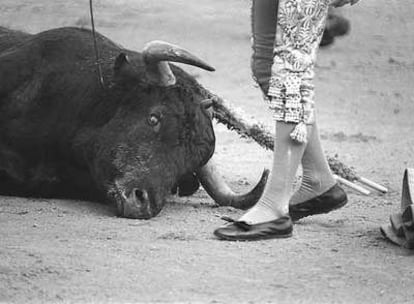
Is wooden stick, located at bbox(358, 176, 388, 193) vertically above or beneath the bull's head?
beneath

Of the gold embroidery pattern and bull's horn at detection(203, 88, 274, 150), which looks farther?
bull's horn at detection(203, 88, 274, 150)

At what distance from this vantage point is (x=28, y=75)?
6.16m

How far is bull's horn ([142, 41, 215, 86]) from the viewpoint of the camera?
568 cm

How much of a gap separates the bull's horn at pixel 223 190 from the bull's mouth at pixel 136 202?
1.94 ft

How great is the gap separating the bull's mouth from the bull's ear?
1.97 ft

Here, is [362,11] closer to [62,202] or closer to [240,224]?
[62,202]

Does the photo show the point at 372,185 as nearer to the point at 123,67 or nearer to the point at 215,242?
the point at 123,67

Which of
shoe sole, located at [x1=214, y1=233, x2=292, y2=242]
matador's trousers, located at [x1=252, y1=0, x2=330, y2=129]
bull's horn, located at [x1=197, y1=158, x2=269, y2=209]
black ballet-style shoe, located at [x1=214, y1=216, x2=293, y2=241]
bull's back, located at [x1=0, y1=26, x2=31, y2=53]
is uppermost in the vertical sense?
matador's trousers, located at [x1=252, y1=0, x2=330, y2=129]

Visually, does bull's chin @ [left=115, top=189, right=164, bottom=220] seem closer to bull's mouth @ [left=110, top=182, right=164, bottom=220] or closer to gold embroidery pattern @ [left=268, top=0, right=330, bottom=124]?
bull's mouth @ [left=110, top=182, right=164, bottom=220]

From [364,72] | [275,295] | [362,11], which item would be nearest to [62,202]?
[275,295]

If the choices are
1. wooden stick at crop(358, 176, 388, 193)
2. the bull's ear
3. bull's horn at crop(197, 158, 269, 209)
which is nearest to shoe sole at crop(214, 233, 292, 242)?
bull's horn at crop(197, 158, 269, 209)

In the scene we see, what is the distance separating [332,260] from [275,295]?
636mm

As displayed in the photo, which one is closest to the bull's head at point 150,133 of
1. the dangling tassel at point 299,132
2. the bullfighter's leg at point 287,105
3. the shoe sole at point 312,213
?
the shoe sole at point 312,213

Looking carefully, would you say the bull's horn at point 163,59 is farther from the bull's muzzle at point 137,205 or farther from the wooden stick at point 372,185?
the wooden stick at point 372,185
